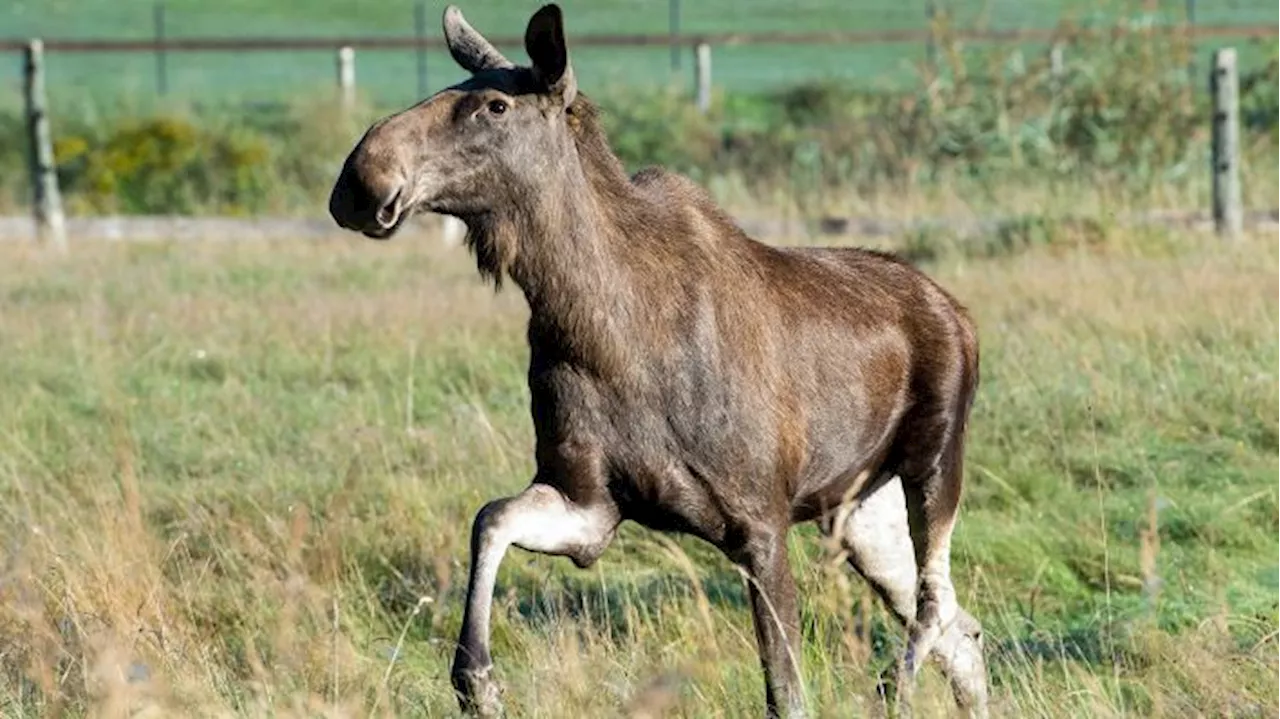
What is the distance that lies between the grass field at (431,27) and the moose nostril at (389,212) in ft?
132

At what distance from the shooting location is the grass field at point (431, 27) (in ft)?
172

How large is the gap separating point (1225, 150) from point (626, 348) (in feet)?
42.3

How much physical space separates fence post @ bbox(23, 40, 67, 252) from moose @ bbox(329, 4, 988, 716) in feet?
49.9

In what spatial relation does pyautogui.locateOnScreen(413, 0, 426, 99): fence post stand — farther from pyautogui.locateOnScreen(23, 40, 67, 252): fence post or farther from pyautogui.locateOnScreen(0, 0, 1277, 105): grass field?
pyautogui.locateOnScreen(23, 40, 67, 252): fence post

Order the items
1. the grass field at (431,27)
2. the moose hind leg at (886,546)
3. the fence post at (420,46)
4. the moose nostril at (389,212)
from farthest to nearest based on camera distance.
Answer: the grass field at (431,27), the fence post at (420,46), the moose hind leg at (886,546), the moose nostril at (389,212)

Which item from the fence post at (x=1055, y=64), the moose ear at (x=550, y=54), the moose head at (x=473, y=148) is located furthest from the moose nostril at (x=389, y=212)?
the fence post at (x=1055, y=64)

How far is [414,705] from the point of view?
696 cm

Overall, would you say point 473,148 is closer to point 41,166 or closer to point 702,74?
→ point 41,166

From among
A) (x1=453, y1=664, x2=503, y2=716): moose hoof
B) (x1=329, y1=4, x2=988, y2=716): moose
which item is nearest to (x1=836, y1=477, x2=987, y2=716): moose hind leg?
(x1=329, y1=4, x2=988, y2=716): moose

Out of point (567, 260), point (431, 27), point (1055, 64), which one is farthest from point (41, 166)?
point (431, 27)

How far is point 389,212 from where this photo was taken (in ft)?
20.6

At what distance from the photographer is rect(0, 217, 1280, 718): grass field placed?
6.88 metres

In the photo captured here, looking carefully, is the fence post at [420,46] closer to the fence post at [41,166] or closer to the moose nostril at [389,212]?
the fence post at [41,166]

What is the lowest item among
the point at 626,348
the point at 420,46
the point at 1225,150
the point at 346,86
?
the point at 626,348
